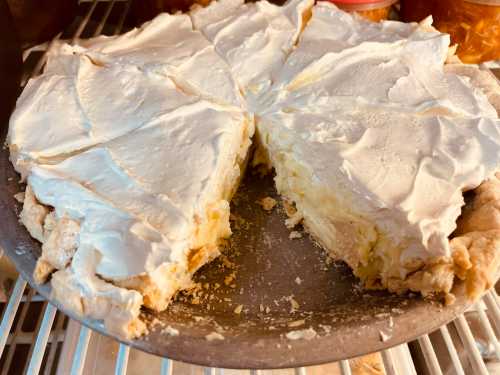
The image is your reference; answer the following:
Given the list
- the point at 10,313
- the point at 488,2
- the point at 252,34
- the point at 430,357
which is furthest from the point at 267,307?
the point at 488,2

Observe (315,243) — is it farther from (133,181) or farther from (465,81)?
(465,81)

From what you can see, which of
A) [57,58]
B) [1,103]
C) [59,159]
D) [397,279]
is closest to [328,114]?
[397,279]

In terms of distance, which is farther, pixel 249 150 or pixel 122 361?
pixel 249 150

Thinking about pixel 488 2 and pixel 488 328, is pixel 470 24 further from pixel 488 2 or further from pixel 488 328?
pixel 488 328

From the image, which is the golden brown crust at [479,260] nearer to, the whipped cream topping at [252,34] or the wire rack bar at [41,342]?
the whipped cream topping at [252,34]

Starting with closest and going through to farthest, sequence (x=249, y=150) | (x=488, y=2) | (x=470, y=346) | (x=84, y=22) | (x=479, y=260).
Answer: (x=479, y=260), (x=470, y=346), (x=249, y=150), (x=488, y=2), (x=84, y=22)

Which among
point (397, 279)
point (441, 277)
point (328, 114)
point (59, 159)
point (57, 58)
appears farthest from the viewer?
point (57, 58)

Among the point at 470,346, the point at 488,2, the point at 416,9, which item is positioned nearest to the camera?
the point at 470,346

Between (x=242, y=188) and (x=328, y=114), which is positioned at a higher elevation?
(x=328, y=114)
